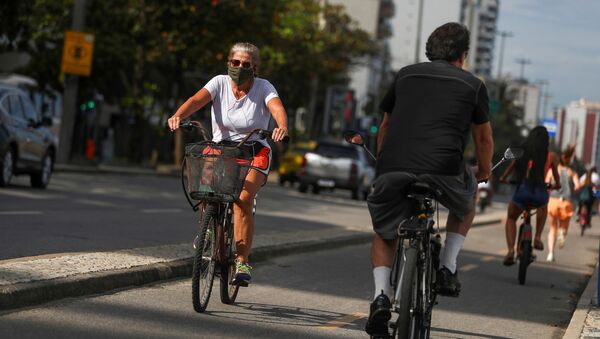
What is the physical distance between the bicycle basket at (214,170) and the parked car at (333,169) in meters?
29.7

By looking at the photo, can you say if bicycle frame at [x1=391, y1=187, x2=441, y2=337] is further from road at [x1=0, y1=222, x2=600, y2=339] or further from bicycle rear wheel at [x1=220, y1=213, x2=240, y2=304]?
bicycle rear wheel at [x1=220, y1=213, x2=240, y2=304]

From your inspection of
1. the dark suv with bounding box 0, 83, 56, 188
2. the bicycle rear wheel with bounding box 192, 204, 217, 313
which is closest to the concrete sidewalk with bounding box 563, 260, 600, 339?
the bicycle rear wheel with bounding box 192, 204, 217, 313

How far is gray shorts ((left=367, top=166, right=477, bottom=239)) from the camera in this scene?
6.89 metres

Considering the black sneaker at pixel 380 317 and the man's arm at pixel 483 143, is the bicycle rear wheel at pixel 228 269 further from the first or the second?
the black sneaker at pixel 380 317

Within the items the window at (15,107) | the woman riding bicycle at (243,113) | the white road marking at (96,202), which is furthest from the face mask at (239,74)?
the window at (15,107)

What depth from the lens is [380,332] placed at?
6836mm

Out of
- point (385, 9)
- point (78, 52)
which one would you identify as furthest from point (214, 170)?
point (385, 9)

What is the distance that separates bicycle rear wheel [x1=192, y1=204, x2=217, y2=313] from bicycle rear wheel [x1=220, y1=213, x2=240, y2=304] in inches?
10.9

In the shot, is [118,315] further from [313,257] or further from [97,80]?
[97,80]

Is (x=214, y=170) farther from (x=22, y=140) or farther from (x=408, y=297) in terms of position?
(x=22, y=140)

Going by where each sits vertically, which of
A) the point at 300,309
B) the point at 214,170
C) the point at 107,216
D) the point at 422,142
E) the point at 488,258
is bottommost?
the point at 488,258

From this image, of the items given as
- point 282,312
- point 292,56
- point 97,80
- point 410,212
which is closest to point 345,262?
point 282,312

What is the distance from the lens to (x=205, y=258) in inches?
342

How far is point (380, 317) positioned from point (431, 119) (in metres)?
1.07
